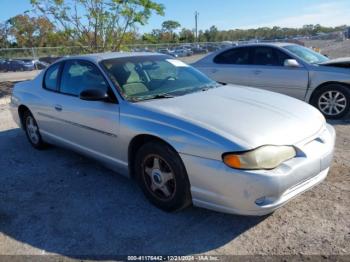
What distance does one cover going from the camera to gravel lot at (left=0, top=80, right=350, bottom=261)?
9.26 feet

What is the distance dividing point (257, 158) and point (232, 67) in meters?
5.26

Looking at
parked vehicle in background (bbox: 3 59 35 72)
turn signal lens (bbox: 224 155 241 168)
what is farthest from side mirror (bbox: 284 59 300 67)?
parked vehicle in background (bbox: 3 59 35 72)

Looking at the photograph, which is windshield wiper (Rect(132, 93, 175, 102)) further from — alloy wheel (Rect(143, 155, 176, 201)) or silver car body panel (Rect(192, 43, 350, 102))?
silver car body panel (Rect(192, 43, 350, 102))

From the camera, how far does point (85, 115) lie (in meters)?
3.98

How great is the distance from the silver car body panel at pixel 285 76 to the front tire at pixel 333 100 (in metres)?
0.11

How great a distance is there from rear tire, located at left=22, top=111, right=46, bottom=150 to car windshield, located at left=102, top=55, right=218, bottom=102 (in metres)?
1.97

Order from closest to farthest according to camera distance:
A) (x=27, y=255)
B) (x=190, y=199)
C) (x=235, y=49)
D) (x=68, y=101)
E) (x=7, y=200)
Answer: (x=27, y=255) → (x=190, y=199) → (x=7, y=200) → (x=68, y=101) → (x=235, y=49)

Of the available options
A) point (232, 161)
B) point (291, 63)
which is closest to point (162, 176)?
point (232, 161)

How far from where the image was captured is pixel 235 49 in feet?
25.5

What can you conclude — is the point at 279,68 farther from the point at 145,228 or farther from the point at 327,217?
the point at 145,228

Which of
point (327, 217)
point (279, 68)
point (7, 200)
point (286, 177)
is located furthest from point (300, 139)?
point (279, 68)

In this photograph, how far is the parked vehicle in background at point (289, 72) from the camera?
6453 mm

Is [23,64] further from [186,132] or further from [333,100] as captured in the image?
[186,132]

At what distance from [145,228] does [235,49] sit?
5.59 m
